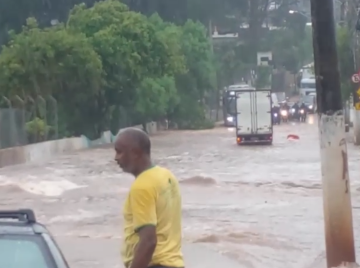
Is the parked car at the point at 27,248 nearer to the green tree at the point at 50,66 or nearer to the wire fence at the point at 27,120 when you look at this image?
the wire fence at the point at 27,120

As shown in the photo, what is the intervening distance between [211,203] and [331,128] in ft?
38.0

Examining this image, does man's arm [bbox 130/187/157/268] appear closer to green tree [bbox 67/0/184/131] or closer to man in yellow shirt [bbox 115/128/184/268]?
man in yellow shirt [bbox 115/128/184/268]

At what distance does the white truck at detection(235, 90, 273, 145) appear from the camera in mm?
50219

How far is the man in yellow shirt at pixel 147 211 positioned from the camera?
6043mm

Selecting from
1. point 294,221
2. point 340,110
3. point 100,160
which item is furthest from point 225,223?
point 100,160

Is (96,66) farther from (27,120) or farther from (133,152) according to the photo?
(133,152)

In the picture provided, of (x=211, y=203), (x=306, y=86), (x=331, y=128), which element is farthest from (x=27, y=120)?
(x=306, y=86)

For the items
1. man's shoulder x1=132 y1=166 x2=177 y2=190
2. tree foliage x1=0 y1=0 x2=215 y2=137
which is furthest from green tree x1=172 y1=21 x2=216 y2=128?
man's shoulder x1=132 y1=166 x2=177 y2=190

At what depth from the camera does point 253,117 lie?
50.3 metres

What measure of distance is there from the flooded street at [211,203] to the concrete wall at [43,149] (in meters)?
1.24

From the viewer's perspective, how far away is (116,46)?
1941 inches

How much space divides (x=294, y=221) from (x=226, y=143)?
108ft

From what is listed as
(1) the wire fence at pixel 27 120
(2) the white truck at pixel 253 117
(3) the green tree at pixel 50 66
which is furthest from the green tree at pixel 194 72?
(1) the wire fence at pixel 27 120

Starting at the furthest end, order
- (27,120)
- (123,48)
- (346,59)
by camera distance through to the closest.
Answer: (346,59), (123,48), (27,120)
